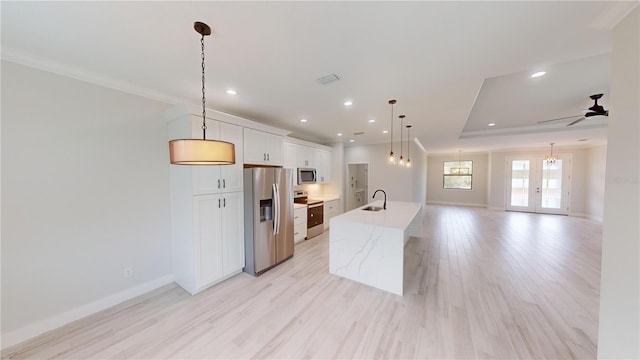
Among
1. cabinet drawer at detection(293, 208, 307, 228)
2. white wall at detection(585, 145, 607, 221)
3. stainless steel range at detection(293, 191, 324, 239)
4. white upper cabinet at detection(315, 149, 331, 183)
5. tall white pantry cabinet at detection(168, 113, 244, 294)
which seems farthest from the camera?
white wall at detection(585, 145, 607, 221)

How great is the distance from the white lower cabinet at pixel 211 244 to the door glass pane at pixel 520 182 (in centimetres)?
1048

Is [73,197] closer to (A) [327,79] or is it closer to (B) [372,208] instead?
(A) [327,79]

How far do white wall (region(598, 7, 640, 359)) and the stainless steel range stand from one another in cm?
409

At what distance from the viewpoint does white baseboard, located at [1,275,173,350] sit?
1.91 metres


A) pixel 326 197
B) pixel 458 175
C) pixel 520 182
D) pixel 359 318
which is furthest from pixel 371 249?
pixel 458 175

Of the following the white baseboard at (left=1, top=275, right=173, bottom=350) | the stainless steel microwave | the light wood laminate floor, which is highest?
the stainless steel microwave

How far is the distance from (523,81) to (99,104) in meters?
5.22

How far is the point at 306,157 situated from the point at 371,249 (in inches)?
116

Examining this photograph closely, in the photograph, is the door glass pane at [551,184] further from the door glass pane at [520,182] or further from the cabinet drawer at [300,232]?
the cabinet drawer at [300,232]

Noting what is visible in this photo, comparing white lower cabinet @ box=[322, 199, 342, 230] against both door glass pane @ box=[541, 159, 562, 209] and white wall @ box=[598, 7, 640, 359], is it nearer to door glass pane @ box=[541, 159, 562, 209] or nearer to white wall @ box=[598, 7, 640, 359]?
white wall @ box=[598, 7, 640, 359]

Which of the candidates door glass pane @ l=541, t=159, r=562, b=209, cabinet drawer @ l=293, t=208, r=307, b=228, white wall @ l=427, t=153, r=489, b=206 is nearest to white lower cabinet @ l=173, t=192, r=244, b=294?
cabinet drawer @ l=293, t=208, r=307, b=228

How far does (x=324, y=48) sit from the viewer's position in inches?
69.7

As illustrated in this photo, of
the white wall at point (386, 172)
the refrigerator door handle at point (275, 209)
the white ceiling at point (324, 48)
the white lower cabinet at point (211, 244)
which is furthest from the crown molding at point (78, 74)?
the white wall at point (386, 172)

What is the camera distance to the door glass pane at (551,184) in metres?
7.75
